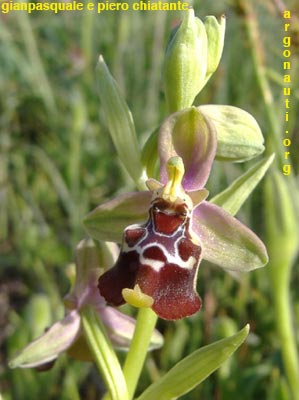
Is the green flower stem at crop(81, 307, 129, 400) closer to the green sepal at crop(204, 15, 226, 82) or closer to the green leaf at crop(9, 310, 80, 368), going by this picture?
the green leaf at crop(9, 310, 80, 368)

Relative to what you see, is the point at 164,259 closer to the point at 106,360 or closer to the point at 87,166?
the point at 106,360

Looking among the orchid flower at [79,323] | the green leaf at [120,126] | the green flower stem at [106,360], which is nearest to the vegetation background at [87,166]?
the orchid flower at [79,323]

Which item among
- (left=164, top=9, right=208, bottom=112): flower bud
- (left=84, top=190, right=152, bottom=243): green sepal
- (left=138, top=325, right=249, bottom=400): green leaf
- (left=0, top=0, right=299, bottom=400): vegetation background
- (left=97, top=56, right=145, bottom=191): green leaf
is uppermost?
(left=164, top=9, right=208, bottom=112): flower bud

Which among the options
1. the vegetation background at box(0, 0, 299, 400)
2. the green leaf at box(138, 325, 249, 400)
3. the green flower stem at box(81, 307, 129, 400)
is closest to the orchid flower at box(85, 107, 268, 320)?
the green leaf at box(138, 325, 249, 400)

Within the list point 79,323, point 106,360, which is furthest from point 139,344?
point 79,323

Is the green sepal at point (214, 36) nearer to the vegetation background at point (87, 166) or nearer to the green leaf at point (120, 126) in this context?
the green leaf at point (120, 126)

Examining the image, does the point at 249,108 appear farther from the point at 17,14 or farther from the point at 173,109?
the point at 173,109
